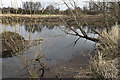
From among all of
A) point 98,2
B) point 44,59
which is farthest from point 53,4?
point 44,59

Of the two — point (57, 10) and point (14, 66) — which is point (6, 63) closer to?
point (14, 66)

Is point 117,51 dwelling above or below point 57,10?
below

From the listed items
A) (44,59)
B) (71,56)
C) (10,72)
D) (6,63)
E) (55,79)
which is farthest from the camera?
(71,56)

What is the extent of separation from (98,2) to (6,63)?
474 cm

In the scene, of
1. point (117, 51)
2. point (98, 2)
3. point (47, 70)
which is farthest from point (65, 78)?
point (98, 2)

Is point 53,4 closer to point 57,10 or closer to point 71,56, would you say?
point 57,10

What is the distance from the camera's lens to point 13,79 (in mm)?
3455

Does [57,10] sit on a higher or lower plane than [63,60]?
higher

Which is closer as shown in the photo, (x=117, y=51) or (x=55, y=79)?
(x=117, y=51)

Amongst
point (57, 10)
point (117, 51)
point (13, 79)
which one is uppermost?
point (57, 10)

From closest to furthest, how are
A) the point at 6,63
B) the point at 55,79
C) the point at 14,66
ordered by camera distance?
1. the point at 55,79
2. the point at 14,66
3. the point at 6,63

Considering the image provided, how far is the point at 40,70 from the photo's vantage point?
12.7 feet

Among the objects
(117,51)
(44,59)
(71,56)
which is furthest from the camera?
(71,56)

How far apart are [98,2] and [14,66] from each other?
4381 millimetres
